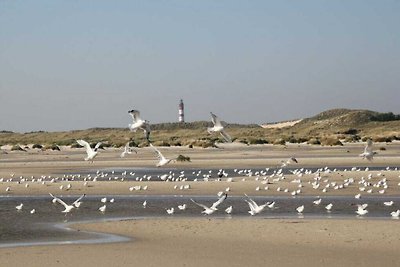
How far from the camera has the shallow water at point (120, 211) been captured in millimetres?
15977

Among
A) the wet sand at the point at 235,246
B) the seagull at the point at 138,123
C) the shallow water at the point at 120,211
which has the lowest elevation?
the wet sand at the point at 235,246

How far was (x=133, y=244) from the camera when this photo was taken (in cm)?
1443

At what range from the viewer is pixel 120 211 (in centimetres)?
2011

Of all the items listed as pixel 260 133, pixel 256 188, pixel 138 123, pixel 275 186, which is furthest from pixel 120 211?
pixel 260 133

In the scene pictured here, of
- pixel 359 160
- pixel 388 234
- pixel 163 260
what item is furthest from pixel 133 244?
pixel 359 160

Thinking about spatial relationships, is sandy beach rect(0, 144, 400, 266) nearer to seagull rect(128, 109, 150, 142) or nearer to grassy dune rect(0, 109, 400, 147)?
seagull rect(128, 109, 150, 142)

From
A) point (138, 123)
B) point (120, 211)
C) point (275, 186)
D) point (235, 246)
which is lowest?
point (235, 246)

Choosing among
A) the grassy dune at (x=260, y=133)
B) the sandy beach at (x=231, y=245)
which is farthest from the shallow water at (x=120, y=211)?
the grassy dune at (x=260, y=133)

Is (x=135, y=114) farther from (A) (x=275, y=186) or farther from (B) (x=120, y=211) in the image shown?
(A) (x=275, y=186)

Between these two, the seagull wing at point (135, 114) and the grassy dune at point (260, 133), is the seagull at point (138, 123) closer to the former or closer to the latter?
the seagull wing at point (135, 114)

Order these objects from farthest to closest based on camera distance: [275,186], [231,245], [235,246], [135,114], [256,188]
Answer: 1. [275,186]
2. [256,188]
3. [135,114]
4. [231,245]
5. [235,246]

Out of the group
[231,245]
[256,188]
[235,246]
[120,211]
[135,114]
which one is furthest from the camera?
[256,188]

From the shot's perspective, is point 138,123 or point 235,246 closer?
point 235,246

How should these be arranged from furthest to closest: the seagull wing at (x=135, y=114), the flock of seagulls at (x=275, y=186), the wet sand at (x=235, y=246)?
the flock of seagulls at (x=275, y=186) → the seagull wing at (x=135, y=114) → the wet sand at (x=235, y=246)
